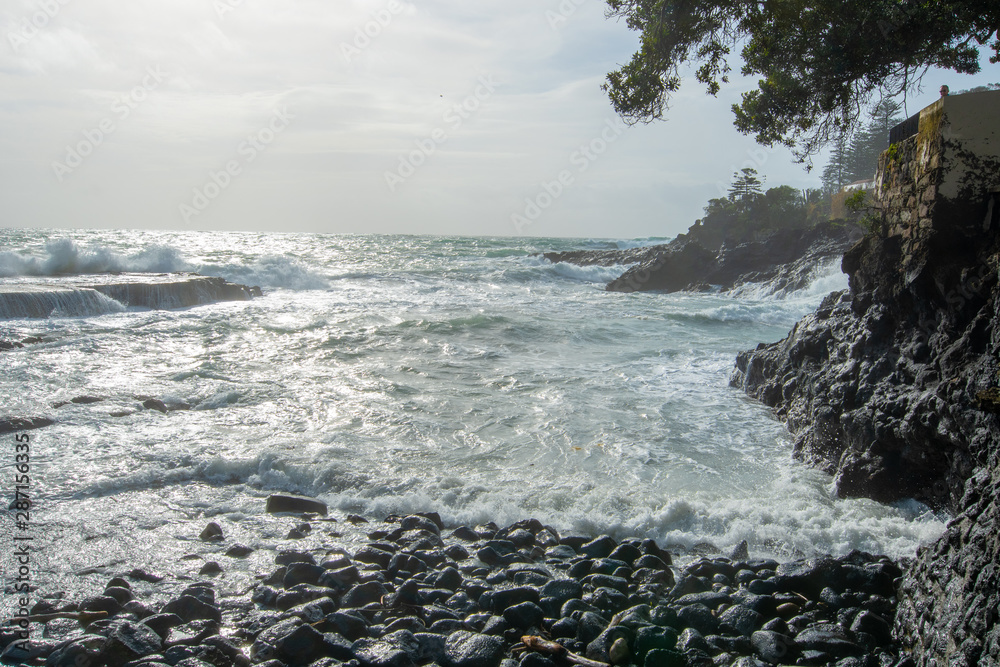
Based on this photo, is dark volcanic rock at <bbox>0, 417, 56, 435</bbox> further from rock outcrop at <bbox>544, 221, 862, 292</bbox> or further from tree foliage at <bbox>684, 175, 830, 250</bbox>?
tree foliage at <bbox>684, 175, 830, 250</bbox>

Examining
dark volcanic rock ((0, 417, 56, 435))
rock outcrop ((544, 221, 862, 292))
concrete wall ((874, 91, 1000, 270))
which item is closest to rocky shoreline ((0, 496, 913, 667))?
concrete wall ((874, 91, 1000, 270))

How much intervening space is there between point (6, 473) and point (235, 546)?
2.98 meters

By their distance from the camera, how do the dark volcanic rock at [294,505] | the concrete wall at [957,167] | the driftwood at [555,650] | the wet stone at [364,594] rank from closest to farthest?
the driftwood at [555,650] → the wet stone at [364,594] → the concrete wall at [957,167] → the dark volcanic rock at [294,505]

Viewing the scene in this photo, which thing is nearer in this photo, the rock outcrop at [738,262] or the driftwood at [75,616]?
the driftwood at [75,616]

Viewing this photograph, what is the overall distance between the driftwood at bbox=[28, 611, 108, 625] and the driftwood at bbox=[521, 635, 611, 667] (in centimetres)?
275

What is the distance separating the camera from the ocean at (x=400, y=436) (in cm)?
550

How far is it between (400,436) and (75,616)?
4.21 metres

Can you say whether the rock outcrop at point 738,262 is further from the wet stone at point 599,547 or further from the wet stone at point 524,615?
the wet stone at point 524,615

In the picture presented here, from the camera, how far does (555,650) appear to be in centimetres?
366

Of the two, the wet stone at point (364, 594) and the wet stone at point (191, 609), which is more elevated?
the wet stone at point (364, 594)

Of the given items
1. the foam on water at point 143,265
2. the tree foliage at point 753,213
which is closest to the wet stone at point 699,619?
the foam on water at point 143,265

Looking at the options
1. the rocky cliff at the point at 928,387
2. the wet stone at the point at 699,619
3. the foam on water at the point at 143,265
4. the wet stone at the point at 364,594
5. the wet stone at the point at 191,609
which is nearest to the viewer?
the rocky cliff at the point at 928,387

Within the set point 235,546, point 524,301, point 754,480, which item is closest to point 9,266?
point 524,301

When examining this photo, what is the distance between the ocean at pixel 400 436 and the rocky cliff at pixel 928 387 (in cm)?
46
